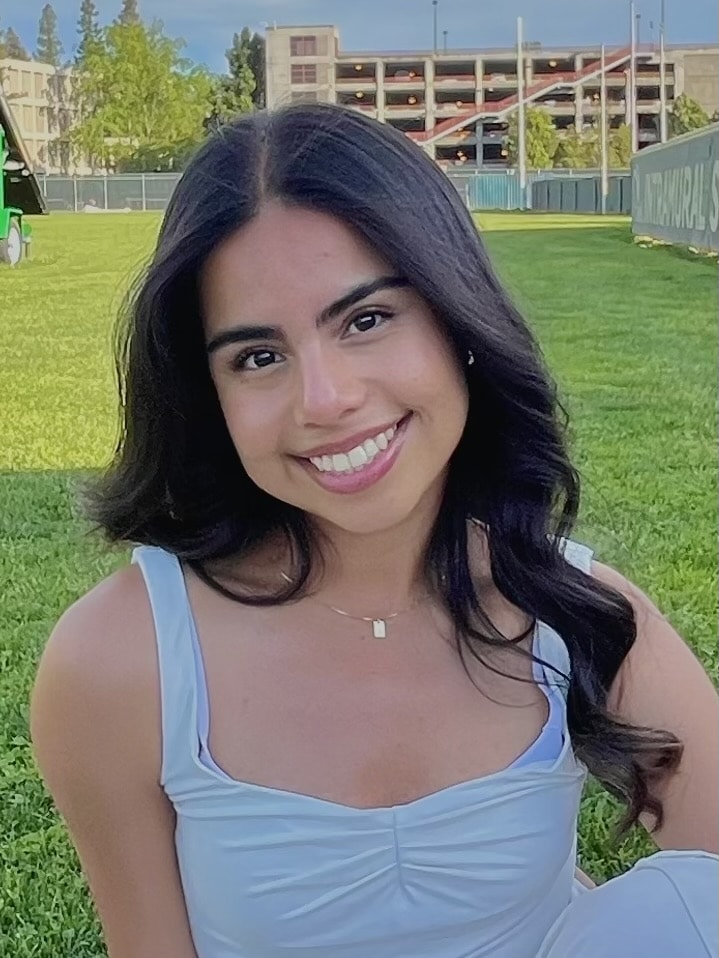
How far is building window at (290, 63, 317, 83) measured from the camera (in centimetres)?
167

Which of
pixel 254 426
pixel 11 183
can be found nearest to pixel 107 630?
pixel 254 426

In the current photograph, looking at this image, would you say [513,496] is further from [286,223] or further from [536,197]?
[536,197]

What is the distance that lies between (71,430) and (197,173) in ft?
11.9

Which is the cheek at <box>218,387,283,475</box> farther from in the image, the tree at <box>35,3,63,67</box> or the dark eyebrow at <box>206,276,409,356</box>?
the tree at <box>35,3,63,67</box>

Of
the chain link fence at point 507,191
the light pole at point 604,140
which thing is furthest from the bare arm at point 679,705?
the light pole at point 604,140

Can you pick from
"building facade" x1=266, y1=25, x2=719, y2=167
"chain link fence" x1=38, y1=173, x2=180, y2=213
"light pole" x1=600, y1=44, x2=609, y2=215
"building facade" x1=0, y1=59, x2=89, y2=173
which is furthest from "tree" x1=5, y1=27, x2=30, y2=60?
"light pole" x1=600, y1=44, x2=609, y2=215

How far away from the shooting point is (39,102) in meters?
11.4

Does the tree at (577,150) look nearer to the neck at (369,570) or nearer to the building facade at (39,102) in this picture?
the building facade at (39,102)

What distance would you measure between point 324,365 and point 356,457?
0.08m

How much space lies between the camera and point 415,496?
3.35ft

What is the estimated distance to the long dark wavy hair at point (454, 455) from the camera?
0.97 m

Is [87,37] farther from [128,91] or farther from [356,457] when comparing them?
[356,457]

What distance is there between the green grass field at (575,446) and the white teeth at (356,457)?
0.26 metres

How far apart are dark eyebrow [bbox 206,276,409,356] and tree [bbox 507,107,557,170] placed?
51.8ft
